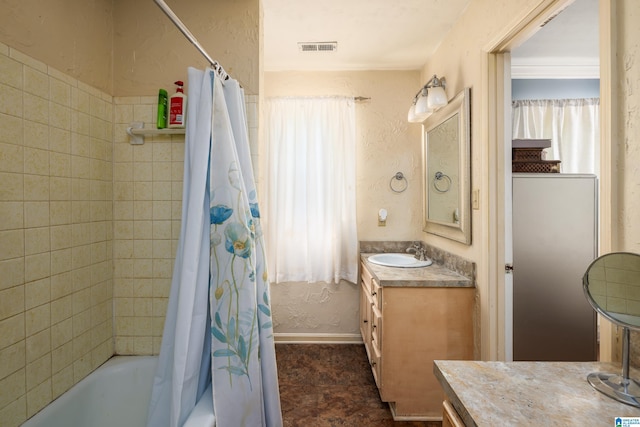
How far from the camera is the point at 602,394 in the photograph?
757 millimetres

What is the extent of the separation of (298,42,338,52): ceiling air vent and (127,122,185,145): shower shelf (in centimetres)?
140

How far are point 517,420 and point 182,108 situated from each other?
5.67ft

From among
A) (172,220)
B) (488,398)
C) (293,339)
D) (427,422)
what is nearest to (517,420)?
(488,398)

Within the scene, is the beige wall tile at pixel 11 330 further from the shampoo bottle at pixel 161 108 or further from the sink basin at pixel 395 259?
the sink basin at pixel 395 259

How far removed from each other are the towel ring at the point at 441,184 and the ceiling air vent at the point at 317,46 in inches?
52.7

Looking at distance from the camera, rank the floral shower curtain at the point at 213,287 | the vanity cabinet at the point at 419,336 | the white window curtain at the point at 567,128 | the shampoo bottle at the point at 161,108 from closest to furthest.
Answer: the floral shower curtain at the point at 213,287 < the shampoo bottle at the point at 161,108 < the vanity cabinet at the point at 419,336 < the white window curtain at the point at 567,128

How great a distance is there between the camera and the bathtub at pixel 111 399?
119cm

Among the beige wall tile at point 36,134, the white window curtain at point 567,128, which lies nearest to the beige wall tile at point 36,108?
the beige wall tile at point 36,134

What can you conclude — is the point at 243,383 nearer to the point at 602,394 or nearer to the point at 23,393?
the point at 23,393

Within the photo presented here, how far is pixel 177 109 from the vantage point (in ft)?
4.86

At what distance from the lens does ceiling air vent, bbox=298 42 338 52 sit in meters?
2.35

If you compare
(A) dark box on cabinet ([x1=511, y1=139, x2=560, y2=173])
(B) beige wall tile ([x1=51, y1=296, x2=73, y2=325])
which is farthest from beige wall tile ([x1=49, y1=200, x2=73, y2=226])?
(A) dark box on cabinet ([x1=511, y1=139, x2=560, y2=173])

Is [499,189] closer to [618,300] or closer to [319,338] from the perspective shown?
[618,300]

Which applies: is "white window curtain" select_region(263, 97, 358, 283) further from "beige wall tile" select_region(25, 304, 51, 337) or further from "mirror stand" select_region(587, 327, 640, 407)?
"mirror stand" select_region(587, 327, 640, 407)
